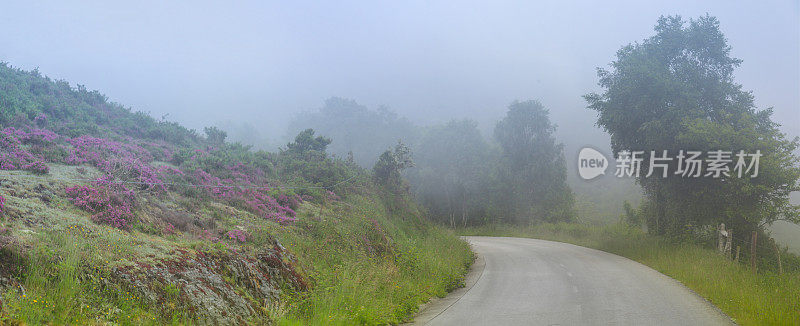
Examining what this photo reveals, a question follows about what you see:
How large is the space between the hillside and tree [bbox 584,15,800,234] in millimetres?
12865

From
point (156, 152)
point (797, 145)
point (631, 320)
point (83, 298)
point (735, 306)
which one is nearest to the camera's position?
point (83, 298)

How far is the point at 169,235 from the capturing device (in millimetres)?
9016

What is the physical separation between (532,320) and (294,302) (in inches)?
199

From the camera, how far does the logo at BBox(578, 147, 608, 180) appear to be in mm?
43906

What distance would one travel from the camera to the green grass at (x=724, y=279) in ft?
32.7

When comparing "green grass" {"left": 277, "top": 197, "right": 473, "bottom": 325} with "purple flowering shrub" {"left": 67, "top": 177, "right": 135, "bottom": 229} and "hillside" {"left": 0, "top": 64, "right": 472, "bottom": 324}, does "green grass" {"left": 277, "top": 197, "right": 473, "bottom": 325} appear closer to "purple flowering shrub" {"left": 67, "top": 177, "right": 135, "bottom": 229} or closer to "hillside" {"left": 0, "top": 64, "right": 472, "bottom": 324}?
"hillside" {"left": 0, "top": 64, "right": 472, "bottom": 324}

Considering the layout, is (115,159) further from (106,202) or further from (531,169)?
(531,169)

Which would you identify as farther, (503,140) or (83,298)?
(503,140)

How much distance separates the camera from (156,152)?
51.8 feet

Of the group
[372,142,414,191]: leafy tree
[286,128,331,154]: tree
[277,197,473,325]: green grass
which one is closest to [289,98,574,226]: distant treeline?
[372,142,414,191]: leafy tree

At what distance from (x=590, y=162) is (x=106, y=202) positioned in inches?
1714

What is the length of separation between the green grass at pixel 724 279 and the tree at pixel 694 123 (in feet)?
7.79

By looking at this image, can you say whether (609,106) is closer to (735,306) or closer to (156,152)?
(735,306)

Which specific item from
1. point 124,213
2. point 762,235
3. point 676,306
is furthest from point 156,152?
point 762,235
